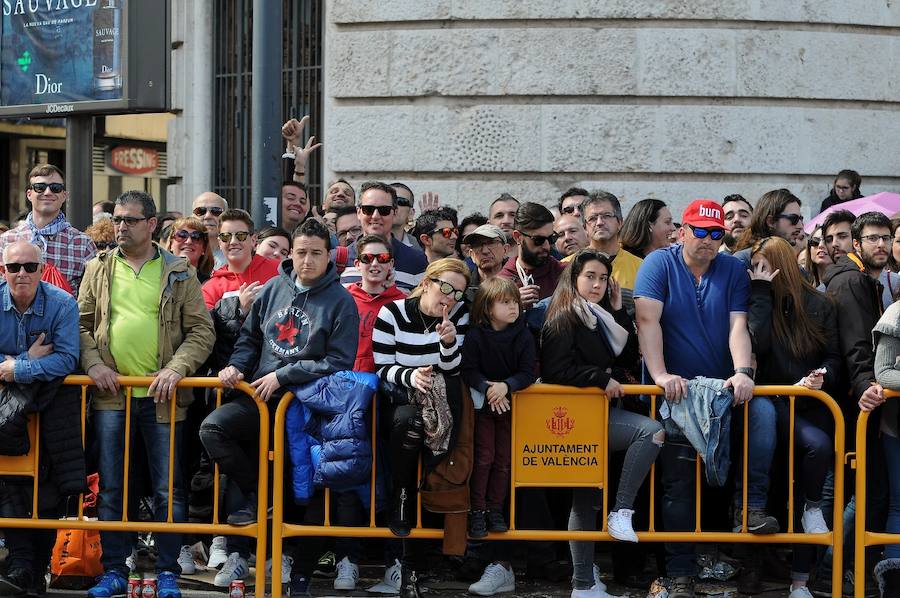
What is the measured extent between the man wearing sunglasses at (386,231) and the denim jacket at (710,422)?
1.90m

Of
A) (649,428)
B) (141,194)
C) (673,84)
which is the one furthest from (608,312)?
(673,84)

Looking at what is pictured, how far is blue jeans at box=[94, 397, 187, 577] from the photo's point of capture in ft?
23.7

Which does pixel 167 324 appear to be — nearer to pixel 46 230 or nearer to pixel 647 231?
pixel 46 230

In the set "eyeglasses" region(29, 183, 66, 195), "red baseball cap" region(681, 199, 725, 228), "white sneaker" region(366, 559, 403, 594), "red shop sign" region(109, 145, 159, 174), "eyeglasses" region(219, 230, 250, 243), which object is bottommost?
"white sneaker" region(366, 559, 403, 594)

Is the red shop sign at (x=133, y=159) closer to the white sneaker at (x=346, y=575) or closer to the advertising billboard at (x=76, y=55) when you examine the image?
the advertising billboard at (x=76, y=55)

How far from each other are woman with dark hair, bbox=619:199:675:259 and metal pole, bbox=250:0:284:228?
87.3 inches

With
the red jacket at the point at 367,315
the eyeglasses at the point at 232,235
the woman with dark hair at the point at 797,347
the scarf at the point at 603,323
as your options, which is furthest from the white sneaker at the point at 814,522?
the eyeglasses at the point at 232,235

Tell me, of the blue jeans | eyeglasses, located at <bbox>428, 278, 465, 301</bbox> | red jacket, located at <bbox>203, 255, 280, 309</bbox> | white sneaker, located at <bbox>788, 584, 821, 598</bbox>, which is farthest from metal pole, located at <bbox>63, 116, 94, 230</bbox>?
white sneaker, located at <bbox>788, 584, 821, 598</bbox>

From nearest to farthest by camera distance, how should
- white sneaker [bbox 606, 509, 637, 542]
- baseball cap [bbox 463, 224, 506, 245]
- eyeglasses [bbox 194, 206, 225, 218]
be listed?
white sneaker [bbox 606, 509, 637, 542]
baseball cap [bbox 463, 224, 506, 245]
eyeglasses [bbox 194, 206, 225, 218]

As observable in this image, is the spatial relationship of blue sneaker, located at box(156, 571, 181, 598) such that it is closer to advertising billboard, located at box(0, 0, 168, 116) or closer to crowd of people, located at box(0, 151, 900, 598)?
crowd of people, located at box(0, 151, 900, 598)

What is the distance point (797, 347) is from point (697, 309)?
586 mm

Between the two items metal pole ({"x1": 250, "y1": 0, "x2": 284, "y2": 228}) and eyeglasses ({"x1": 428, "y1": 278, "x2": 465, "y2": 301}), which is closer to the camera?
eyeglasses ({"x1": 428, "y1": 278, "x2": 465, "y2": 301})

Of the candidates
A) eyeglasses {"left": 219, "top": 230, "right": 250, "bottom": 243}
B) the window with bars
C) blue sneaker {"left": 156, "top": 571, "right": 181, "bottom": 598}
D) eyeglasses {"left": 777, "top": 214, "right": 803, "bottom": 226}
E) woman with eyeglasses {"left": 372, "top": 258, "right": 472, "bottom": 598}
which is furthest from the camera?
the window with bars

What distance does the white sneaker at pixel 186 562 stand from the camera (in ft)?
25.8
